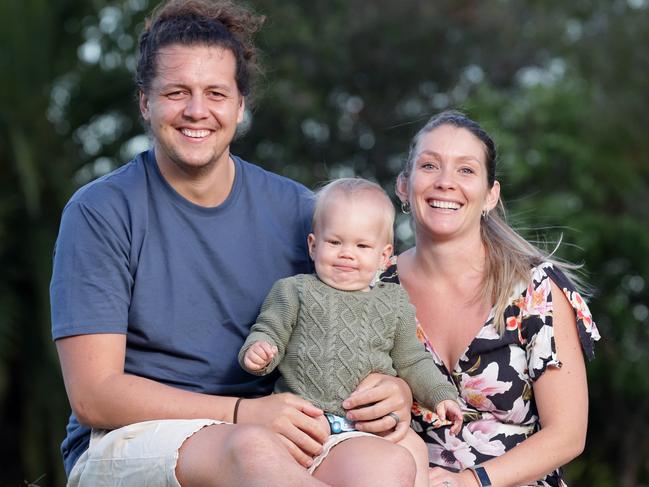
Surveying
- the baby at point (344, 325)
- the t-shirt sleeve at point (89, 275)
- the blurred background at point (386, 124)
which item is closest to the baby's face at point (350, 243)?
the baby at point (344, 325)

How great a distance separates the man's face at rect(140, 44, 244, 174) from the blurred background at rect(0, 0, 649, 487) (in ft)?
2.55

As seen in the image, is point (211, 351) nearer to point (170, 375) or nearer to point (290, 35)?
point (170, 375)

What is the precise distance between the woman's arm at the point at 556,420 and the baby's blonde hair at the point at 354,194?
2.27 feet

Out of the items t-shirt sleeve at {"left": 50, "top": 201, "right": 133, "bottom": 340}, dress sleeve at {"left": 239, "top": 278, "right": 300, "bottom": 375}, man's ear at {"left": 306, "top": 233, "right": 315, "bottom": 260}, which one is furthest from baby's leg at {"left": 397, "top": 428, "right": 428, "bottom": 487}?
t-shirt sleeve at {"left": 50, "top": 201, "right": 133, "bottom": 340}

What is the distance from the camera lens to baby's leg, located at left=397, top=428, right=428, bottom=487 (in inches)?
139

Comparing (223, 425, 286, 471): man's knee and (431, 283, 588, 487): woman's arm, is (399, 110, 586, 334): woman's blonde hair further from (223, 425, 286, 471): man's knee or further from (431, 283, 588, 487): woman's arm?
(223, 425, 286, 471): man's knee

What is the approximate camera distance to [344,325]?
11.9 ft

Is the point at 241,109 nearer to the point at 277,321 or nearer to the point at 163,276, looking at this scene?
the point at 163,276

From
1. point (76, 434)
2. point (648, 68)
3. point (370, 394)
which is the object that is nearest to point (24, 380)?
point (76, 434)

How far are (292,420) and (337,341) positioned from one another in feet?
1.13

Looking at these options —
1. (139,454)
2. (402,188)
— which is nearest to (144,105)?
(402,188)

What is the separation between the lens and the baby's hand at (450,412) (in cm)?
361

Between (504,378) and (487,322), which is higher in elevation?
(487,322)

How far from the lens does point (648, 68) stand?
14.0 meters
